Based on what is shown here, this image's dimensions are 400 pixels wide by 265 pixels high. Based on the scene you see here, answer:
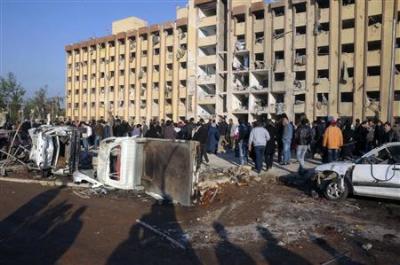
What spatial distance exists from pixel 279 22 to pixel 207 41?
35.2 feet

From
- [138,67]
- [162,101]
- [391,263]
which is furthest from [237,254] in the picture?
[138,67]

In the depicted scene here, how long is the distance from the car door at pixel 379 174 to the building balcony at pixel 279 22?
38868 millimetres

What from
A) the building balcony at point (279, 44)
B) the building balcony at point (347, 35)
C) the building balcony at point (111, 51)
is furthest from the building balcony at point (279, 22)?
the building balcony at point (111, 51)

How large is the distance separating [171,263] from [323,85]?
39993mm

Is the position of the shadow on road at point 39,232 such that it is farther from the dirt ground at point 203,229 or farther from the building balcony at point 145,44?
the building balcony at point 145,44

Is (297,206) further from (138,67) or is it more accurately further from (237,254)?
(138,67)

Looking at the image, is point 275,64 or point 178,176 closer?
point 178,176

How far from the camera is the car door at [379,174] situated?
10.1 meters

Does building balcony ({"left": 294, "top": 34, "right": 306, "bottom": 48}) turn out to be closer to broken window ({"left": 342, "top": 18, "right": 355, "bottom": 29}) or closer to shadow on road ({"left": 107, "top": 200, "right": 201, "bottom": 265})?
broken window ({"left": 342, "top": 18, "right": 355, "bottom": 29})

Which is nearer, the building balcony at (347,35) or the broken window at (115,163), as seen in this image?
the broken window at (115,163)

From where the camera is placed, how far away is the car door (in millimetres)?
10062

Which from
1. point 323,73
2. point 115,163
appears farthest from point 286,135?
point 323,73

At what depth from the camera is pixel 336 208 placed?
10266mm

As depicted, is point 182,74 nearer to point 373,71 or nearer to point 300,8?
point 300,8
